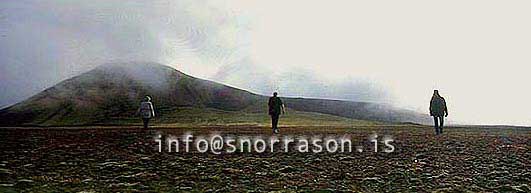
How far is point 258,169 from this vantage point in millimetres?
30391

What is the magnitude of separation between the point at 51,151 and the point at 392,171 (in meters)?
18.5

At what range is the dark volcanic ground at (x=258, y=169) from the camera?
88.8ft

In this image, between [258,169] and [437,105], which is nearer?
[258,169]

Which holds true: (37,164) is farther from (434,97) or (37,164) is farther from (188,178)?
(434,97)

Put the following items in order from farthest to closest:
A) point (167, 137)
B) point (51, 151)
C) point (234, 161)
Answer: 1. point (167, 137)
2. point (51, 151)
3. point (234, 161)

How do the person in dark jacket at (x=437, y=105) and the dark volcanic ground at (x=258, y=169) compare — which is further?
the person in dark jacket at (x=437, y=105)

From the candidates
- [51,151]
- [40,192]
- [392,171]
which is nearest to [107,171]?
[40,192]

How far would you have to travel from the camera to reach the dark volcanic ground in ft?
88.8

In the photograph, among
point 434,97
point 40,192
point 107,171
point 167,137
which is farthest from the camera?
point 434,97

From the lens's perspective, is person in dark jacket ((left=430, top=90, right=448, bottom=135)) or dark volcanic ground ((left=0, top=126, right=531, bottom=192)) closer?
dark volcanic ground ((left=0, top=126, right=531, bottom=192))

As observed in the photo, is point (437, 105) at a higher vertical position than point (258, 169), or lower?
higher

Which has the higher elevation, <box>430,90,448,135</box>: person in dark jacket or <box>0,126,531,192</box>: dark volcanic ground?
<box>430,90,448,135</box>: person in dark jacket

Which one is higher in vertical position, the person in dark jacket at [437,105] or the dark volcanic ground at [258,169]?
the person in dark jacket at [437,105]

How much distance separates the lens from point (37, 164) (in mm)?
31391
